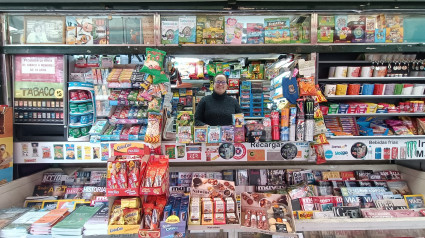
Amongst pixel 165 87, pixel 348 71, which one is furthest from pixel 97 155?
pixel 348 71

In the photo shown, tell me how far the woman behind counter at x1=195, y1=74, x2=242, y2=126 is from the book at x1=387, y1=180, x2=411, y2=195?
93.7 inches

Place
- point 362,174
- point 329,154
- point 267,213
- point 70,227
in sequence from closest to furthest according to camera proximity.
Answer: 1. point 70,227
2. point 267,213
3. point 329,154
4. point 362,174

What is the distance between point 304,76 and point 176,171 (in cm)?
210

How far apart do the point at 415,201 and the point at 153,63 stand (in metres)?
3.57

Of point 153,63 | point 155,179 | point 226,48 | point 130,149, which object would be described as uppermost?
point 226,48

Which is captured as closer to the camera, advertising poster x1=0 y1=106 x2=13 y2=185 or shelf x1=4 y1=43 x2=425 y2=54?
advertising poster x1=0 y1=106 x2=13 y2=185

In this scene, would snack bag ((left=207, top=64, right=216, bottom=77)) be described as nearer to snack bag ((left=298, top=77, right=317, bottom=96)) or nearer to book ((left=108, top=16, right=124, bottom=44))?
book ((left=108, top=16, right=124, bottom=44))

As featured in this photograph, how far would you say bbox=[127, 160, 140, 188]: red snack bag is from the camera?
1941 mm

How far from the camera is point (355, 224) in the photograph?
207 centimetres

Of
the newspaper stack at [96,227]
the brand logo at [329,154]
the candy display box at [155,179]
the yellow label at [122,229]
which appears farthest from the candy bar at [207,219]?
the brand logo at [329,154]

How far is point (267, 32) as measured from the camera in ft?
9.91

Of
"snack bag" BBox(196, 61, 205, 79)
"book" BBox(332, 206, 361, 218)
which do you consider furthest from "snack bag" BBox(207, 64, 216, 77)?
"book" BBox(332, 206, 361, 218)

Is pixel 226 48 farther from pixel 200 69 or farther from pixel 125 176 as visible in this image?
pixel 125 176

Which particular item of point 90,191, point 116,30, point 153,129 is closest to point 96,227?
point 153,129
